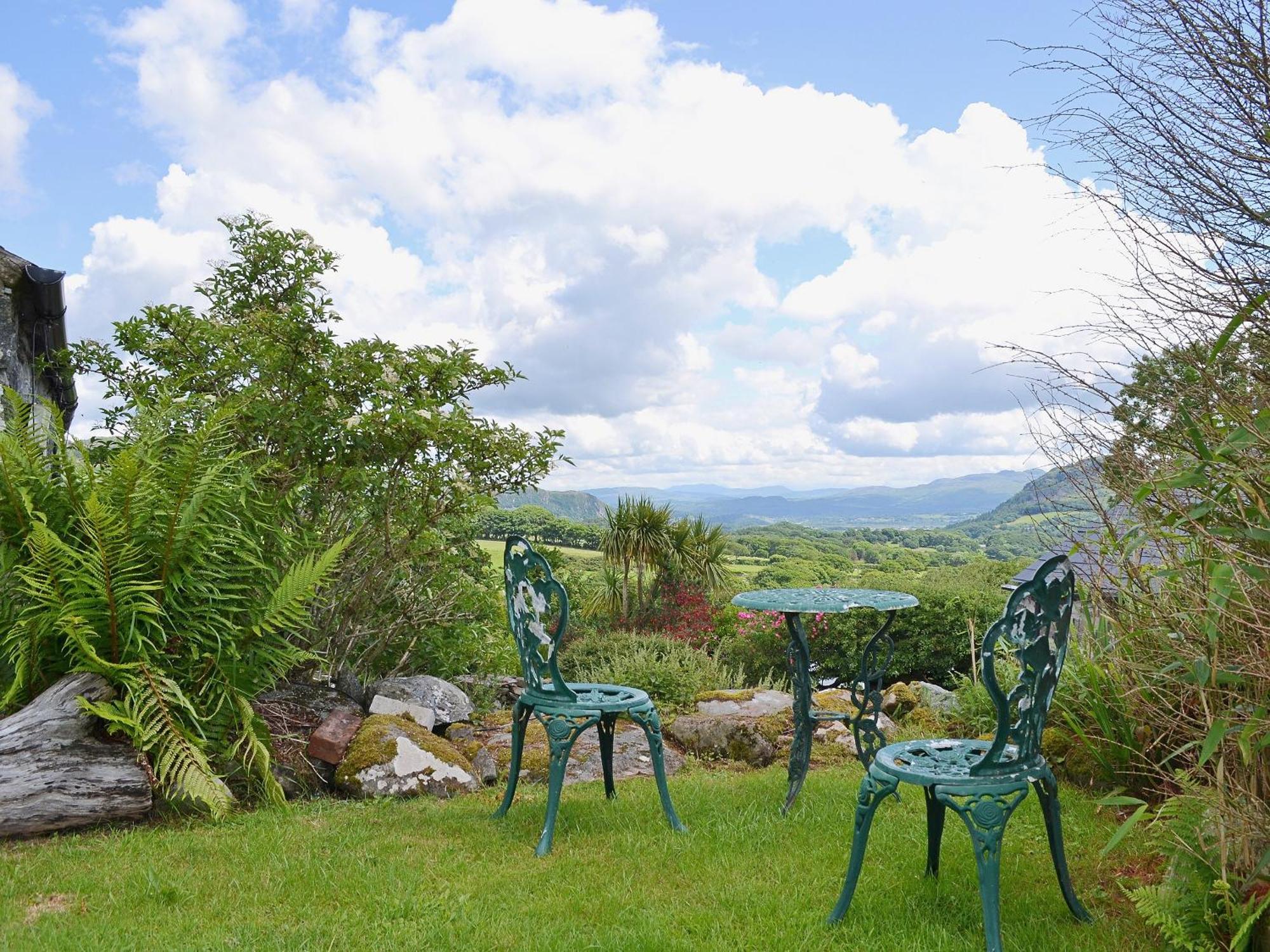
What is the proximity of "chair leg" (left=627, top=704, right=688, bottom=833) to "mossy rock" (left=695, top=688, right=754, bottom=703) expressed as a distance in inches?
120

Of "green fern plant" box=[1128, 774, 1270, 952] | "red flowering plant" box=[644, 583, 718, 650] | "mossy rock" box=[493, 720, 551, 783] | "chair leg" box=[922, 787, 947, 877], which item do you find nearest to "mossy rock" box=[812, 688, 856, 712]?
"mossy rock" box=[493, 720, 551, 783]

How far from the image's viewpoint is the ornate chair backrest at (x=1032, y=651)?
302cm

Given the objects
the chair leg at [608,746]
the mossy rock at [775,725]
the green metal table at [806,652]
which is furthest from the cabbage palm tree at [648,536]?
the chair leg at [608,746]

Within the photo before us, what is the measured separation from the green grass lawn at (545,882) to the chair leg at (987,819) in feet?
0.87

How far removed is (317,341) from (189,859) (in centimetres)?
388

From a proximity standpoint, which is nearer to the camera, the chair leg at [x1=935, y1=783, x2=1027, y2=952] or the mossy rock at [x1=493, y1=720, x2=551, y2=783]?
the chair leg at [x1=935, y1=783, x2=1027, y2=952]

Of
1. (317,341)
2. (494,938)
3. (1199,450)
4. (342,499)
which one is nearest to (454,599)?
(342,499)

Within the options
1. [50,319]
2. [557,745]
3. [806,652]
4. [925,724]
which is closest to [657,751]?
[557,745]

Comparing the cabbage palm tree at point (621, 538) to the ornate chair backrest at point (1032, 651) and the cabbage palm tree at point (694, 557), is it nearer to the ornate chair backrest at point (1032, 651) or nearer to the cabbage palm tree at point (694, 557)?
the cabbage palm tree at point (694, 557)

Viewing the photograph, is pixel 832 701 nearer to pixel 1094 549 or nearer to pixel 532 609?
pixel 1094 549

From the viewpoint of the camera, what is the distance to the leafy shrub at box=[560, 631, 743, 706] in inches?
318

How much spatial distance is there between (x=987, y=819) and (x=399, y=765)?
355cm

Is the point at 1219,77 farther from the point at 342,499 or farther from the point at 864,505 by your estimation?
the point at 864,505

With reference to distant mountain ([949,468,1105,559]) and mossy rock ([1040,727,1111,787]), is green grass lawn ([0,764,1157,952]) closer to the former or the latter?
mossy rock ([1040,727,1111,787])
